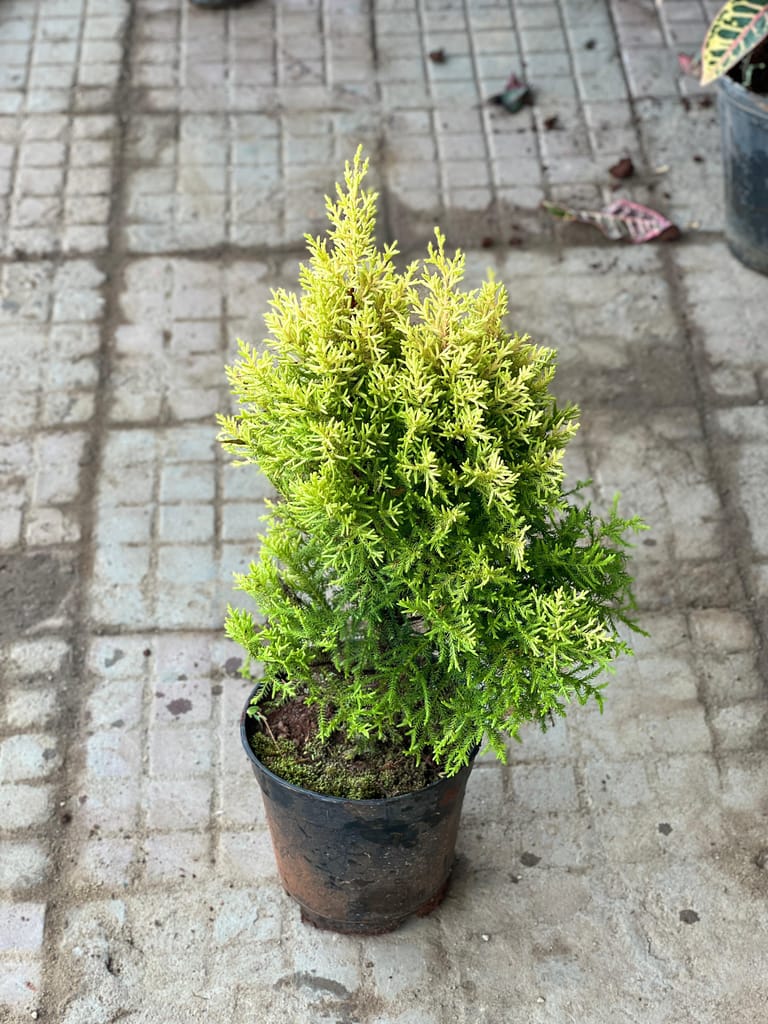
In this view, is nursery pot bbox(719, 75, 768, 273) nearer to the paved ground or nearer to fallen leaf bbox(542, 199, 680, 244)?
the paved ground

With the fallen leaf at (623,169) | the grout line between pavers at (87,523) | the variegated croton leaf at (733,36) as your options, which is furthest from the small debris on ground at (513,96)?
the grout line between pavers at (87,523)

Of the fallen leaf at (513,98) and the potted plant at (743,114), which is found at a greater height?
the potted plant at (743,114)

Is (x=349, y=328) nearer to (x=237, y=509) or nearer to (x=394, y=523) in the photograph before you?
(x=394, y=523)

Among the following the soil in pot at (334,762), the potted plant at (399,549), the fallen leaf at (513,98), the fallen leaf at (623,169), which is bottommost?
the fallen leaf at (623,169)

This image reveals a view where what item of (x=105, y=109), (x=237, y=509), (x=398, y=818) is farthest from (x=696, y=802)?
(x=105, y=109)

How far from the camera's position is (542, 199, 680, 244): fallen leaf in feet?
21.1

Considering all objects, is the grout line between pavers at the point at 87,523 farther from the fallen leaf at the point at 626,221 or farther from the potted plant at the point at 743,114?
the potted plant at the point at 743,114

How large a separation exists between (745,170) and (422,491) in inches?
143

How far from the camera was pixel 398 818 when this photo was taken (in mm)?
3598

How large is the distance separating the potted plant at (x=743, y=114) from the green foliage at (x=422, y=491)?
302 centimetres

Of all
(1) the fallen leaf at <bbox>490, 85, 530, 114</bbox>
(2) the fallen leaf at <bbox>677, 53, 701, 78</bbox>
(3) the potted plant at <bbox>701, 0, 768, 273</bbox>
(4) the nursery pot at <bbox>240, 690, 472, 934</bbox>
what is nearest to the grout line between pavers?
(4) the nursery pot at <bbox>240, 690, 472, 934</bbox>

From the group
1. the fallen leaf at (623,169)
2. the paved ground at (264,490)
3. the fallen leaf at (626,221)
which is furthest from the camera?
the fallen leaf at (623,169)

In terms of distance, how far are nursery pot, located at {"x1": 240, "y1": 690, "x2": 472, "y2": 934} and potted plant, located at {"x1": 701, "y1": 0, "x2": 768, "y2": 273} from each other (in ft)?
11.5

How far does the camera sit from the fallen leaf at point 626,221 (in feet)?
21.1
